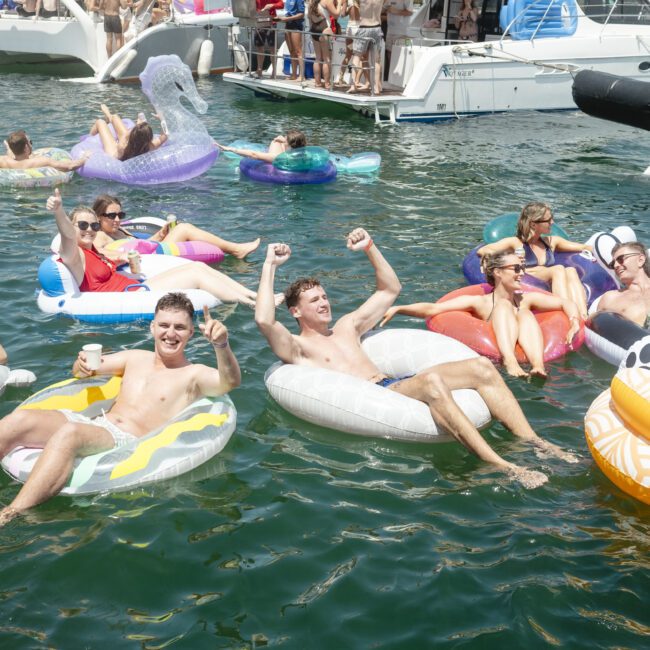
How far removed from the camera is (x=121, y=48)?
20.4m

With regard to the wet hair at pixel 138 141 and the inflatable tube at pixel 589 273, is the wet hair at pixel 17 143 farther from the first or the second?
the inflatable tube at pixel 589 273

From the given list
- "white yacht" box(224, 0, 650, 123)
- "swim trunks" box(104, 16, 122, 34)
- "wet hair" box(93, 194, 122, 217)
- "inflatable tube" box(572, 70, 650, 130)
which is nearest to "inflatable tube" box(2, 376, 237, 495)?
"wet hair" box(93, 194, 122, 217)

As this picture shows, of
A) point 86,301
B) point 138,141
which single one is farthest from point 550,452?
point 138,141

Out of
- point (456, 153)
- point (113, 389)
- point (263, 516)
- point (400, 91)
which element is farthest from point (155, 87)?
point (263, 516)

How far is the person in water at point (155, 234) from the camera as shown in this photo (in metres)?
9.00

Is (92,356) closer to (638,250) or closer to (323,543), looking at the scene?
(323,543)

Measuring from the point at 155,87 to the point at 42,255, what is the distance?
3.64 meters

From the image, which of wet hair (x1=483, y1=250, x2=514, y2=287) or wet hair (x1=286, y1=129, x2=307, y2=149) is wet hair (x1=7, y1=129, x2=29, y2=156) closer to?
wet hair (x1=286, y1=129, x2=307, y2=149)

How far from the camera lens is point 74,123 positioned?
15.9 metres

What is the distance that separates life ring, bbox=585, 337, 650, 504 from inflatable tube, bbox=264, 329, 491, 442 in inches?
33.0

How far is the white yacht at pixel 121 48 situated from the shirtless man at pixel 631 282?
1517 cm

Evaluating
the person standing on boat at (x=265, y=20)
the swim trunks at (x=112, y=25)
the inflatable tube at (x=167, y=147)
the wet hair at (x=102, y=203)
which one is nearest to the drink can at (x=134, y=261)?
the wet hair at (x=102, y=203)

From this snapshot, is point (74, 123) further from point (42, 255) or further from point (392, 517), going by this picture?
point (392, 517)

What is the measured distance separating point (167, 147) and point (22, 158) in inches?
73.2
